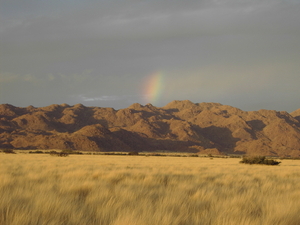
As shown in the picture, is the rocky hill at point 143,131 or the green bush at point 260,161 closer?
the green bush at point 260,161

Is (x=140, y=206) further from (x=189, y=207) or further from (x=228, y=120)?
(x=228, y=120)

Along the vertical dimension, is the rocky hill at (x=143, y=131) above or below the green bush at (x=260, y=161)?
above

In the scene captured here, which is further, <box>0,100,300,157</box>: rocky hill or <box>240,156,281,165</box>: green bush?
<box>0,100,300,157</box>: rocky hill

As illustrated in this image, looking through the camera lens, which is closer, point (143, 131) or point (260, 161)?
point (260, 161)

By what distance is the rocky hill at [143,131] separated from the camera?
10305 cm

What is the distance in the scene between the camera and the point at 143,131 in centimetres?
13188

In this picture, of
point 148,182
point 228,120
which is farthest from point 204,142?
point 148,182

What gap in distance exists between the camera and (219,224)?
14.0 feet

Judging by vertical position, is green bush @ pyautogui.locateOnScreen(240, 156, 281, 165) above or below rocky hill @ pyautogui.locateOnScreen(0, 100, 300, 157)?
below

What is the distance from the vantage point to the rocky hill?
103m

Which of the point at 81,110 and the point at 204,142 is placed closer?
the point at 204,142

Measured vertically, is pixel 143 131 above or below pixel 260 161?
above

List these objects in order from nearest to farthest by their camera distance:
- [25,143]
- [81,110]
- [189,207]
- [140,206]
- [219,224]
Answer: [219,224]
[140,206]
[189,207]
[25,143]
[81,110]

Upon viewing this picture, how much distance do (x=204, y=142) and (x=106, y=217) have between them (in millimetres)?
123202
